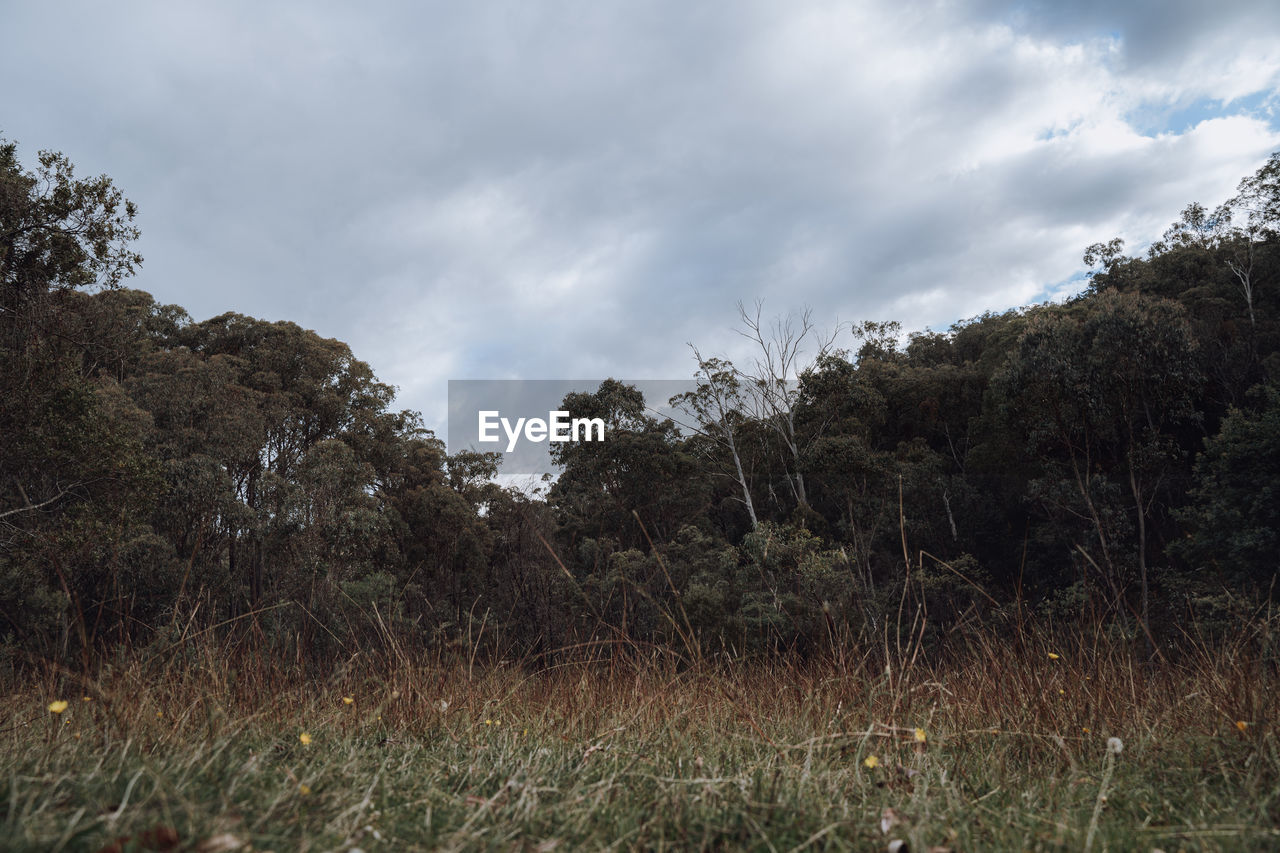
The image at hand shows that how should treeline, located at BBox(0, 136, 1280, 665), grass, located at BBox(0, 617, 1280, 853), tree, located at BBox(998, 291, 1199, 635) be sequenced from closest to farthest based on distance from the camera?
1. grass, located at BBox(0, 617, 1280, 853)
2. treeline, located at BBox(0, 136, 1280, 665)
3. tree, located at BBox(998, 291, 1199, 635)

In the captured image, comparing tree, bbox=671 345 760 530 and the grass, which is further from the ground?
tree, bbox=671 345 760 530

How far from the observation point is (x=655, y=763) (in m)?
1.72

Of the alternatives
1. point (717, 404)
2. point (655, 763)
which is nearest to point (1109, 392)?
point (717, 404)

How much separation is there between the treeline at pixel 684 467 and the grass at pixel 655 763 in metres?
4.27

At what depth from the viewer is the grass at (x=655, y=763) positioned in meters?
1.20

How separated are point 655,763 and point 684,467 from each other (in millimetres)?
19580

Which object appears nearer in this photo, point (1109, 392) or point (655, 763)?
point (655, 763)

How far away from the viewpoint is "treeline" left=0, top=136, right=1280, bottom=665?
9.62 metres

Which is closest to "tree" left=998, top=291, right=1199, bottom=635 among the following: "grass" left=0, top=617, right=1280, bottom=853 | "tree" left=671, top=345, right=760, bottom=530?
"tree" left=671, top=345, right=760, bottom=530

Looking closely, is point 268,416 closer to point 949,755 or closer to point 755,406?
point 755,406

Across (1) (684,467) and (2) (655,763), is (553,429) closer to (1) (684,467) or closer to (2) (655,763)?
(1) (684,467)

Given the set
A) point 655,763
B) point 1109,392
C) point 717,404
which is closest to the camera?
point 655,763

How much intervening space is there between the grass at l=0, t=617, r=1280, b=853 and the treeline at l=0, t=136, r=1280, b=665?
14.0 ft

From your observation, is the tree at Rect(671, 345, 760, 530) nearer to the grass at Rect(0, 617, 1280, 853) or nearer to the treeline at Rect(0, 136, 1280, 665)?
the treeline at Rect(0, 136, 1280, 665)
